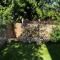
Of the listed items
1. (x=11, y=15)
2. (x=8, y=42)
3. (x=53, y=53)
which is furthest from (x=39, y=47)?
(x=11, y=15)

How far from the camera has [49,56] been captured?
30.7ft

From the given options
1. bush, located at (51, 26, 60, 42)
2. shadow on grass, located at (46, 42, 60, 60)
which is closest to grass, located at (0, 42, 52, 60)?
shadow on grass, located at (46, 42, 60, 60)

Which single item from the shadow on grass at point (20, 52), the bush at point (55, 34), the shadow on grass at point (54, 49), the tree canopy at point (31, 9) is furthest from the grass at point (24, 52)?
the tree canopy at point (31, 9)

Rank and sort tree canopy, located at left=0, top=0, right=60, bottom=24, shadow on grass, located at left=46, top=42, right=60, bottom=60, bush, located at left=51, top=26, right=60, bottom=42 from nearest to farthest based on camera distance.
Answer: shadow on grass, located at left=46, top=42, right=60, bottom=60 → bush, located at left=51, top=26, right=60, bottom=42 → tree canopy, located at left=0, top=0, right=60, bottom=24

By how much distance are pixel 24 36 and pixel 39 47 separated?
2.12 metres

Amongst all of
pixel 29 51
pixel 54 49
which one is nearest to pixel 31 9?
pixel 54 49

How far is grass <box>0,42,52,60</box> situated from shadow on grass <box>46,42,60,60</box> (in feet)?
0.73

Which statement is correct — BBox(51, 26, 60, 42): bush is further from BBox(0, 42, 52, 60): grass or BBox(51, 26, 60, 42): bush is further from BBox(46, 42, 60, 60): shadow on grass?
BBox(0, 42, 52, 60): grass

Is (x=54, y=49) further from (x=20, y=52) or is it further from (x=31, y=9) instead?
(x=31, y=9)

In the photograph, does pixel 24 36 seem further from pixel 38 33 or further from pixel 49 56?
pixel 49 56

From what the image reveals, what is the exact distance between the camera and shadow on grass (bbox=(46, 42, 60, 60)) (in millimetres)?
9320

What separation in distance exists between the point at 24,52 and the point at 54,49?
5.83 ft

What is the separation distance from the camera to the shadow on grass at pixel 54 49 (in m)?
9.32

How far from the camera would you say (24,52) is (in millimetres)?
10258
